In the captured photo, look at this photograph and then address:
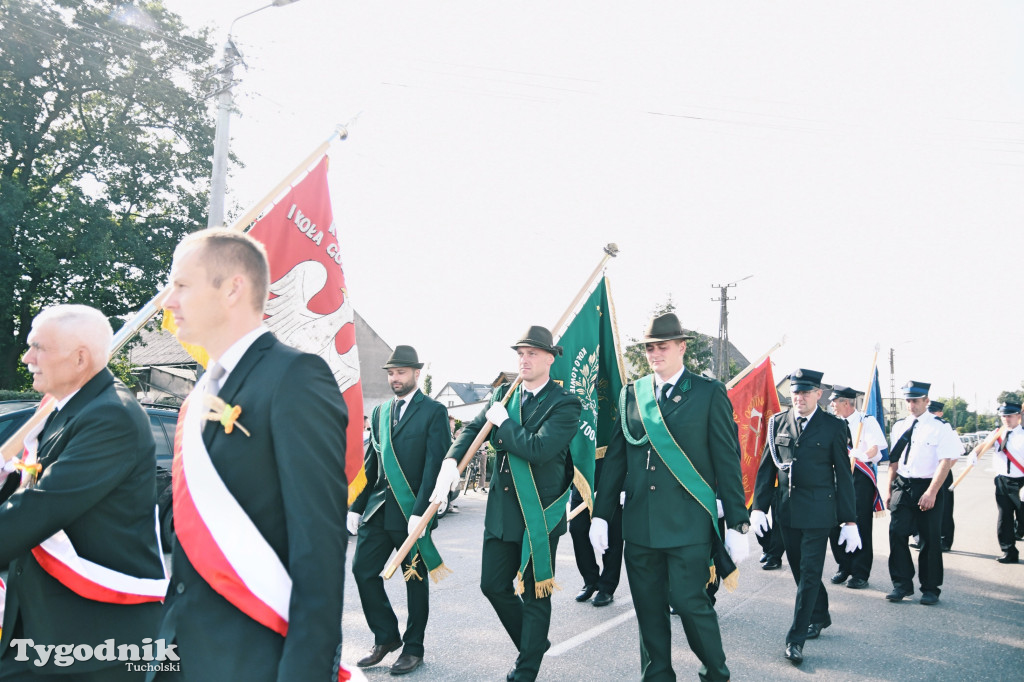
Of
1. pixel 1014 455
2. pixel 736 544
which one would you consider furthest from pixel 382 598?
pixel 1014 455

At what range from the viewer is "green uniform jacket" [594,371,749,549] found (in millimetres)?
4141

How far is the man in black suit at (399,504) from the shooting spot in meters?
4.84

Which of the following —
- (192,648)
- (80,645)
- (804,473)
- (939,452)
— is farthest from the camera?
(939,452)

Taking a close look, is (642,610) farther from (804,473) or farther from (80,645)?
(80,645)

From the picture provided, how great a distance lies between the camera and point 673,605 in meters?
4.14

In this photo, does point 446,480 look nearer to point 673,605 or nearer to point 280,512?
point 673,605

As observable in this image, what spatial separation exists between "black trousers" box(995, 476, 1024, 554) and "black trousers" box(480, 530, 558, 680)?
26.7 feet

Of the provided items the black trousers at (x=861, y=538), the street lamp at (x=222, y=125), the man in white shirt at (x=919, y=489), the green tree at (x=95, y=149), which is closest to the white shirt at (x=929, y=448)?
the man in white shirt at (x=919, y=489)

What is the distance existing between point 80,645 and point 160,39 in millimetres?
22861

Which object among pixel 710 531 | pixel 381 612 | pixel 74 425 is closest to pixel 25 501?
pixel 74 425

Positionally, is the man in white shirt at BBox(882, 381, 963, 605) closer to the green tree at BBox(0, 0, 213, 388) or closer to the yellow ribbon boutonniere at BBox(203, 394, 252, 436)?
the yellow ribbon boutonniere at BBox(203, 394, 252, 436)

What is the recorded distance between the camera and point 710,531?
13.8 ft

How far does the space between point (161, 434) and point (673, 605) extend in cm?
642

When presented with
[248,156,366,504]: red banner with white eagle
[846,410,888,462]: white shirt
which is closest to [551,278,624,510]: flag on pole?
[248,156,366,504]: red banner with white eagle
